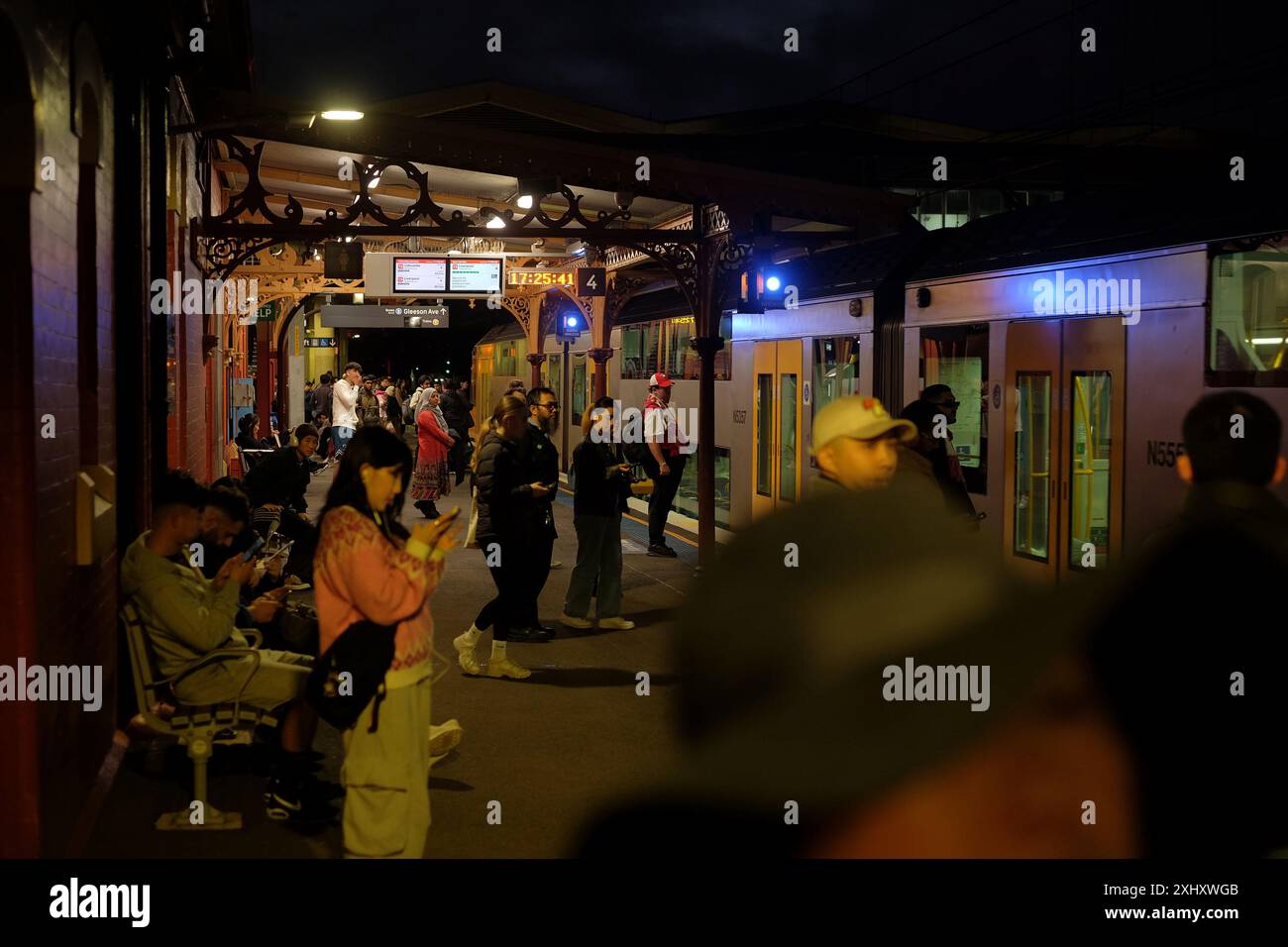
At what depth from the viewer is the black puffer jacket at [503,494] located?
8.62m

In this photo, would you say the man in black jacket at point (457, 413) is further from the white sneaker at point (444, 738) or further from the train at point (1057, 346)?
the white sneaker at point (444, 738)

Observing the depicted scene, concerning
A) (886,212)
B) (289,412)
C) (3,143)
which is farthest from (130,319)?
(289,412)

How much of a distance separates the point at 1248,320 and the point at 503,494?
174 inches

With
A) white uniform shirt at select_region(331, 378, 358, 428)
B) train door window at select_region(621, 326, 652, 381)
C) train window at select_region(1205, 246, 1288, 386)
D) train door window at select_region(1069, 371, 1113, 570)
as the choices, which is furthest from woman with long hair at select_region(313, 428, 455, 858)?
white uniform shirt at select_region(331, 378, 358, 428)

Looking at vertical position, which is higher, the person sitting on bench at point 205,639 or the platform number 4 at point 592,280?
the platform number 4 at point 592,280

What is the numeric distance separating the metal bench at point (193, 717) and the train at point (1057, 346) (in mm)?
2129

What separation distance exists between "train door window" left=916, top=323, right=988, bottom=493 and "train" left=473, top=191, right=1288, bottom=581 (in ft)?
0.06

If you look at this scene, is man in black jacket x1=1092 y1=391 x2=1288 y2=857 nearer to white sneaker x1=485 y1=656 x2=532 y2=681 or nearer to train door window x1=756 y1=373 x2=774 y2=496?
white sneaker x1=485 y1=656 x2=532 y2=681

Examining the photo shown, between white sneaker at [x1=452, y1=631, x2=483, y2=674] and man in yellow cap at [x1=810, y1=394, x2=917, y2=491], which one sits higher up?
man in yellow cap at [x1=810, y1=394, x2=917, y2=491]

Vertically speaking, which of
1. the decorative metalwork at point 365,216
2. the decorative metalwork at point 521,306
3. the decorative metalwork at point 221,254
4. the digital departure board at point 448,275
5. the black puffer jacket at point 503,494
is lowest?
the black puffer jacket at point 503,494

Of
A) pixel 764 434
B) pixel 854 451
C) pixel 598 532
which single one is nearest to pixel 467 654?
pixel 598 532

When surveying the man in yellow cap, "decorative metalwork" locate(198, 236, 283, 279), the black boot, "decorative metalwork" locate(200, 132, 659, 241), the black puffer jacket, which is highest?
"decorative metalwork" locate(200, 132, 659, 241)

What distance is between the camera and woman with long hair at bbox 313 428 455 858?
405 centimetres

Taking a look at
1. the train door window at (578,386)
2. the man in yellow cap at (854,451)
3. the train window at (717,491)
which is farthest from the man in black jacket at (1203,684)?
the train door window at (578,386)
